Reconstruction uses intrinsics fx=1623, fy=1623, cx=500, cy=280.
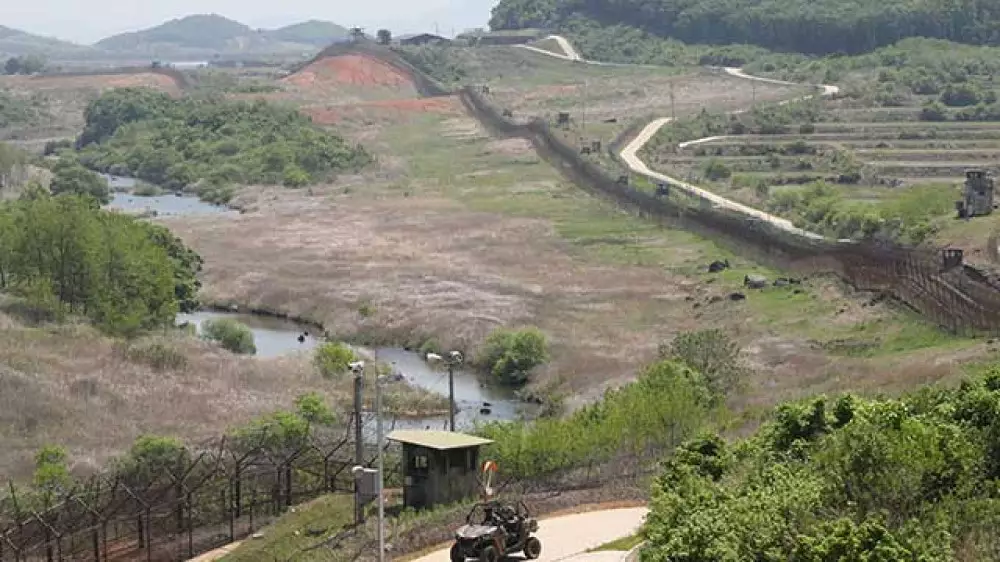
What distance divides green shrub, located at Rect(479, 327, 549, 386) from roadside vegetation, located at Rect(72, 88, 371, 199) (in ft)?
239

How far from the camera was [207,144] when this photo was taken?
167 meters

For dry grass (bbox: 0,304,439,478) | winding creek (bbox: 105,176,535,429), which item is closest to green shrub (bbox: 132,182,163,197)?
winding creek (bbox: 105,176,535,429)

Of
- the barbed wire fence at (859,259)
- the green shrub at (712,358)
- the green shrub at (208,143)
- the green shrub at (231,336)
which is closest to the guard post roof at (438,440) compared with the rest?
the green shrub at (712,358)

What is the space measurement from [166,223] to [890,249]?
60.4 meters

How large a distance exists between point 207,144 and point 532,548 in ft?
454

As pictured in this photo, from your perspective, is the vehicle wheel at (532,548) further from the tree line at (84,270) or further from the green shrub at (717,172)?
the green shrub at (717,172)

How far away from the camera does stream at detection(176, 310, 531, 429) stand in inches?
2494

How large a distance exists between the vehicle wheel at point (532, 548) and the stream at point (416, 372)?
24.0 m

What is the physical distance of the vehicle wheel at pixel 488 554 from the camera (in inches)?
1259

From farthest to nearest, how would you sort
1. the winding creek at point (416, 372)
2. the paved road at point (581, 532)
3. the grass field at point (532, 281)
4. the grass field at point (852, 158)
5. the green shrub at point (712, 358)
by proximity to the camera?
the grass field at point (852, 158) < the grass field at point (532, 281) < the winding creek at point (416, 372) < the green shrub at point (712, 358) < the paved road at point (581, 532)

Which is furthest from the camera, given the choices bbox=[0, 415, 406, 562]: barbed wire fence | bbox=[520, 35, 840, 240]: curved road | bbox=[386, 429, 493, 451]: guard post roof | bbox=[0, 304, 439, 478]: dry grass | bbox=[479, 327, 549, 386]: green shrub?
bbox=[520, 35, 840, 240]: curved road

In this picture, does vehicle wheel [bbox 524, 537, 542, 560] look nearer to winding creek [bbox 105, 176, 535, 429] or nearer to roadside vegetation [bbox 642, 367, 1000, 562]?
roadside vegetation [bbox 642, 367, 1000, 562]

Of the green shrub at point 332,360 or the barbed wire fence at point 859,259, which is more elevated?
the barbed wire fence at point 859,259

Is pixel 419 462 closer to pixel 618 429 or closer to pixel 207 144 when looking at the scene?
pixel 618 429
